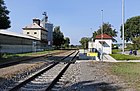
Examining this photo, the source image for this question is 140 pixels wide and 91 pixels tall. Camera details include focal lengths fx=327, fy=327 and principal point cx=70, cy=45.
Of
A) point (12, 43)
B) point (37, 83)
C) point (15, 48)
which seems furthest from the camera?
point (15, 48)

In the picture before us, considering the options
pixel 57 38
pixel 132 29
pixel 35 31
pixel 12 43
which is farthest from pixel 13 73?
pixel 132 29

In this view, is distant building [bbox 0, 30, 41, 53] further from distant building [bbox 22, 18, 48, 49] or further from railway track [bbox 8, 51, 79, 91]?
distant building [bbox 22, 18, 48, 49]

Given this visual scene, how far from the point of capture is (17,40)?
2832 inches

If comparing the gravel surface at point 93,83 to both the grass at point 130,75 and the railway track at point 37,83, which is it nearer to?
the grass at point 130,75

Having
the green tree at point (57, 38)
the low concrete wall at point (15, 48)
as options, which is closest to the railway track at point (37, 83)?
the low concrete wall at point (15, 48)

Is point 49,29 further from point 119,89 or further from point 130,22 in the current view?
point 119,89

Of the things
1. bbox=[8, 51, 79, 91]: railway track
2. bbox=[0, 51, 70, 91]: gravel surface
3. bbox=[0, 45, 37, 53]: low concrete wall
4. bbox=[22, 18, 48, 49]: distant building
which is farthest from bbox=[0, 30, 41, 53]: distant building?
bbox=[22, 18, 48, 49]: distant building

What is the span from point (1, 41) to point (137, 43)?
54583 mm

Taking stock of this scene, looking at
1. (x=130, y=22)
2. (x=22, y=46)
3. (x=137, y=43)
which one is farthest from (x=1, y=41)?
(x=130, y=22)

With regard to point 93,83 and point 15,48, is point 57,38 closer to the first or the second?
point 15,48

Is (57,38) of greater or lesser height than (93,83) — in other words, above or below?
above

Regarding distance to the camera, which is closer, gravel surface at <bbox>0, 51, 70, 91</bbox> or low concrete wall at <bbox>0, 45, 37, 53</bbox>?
gravel surface at <bbox>0, 51, 70, 91</bbox>

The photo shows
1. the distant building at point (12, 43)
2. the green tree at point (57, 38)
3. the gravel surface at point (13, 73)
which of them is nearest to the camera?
the gravel surface at point (13, 73)

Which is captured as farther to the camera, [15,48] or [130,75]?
[15,48]
